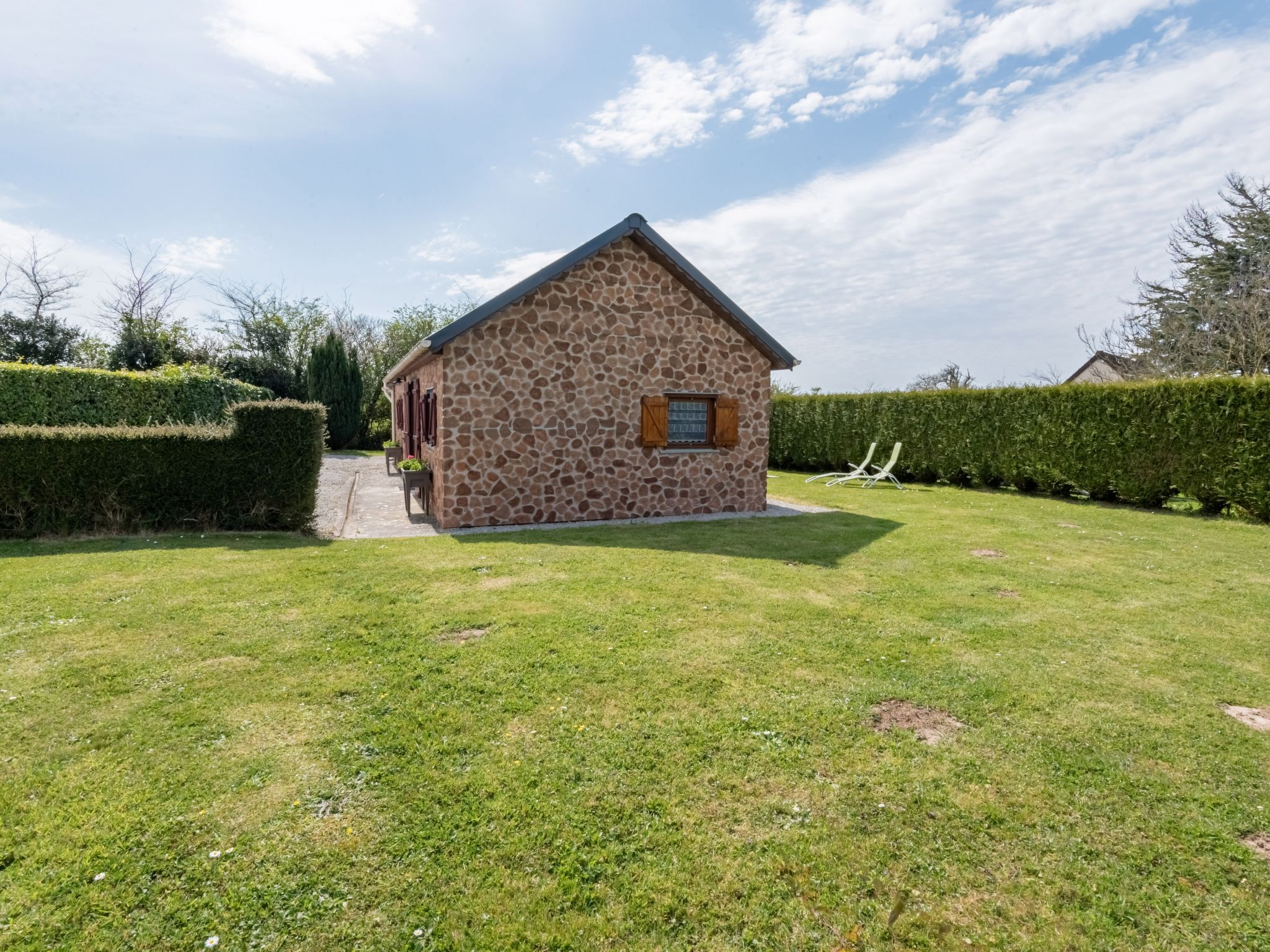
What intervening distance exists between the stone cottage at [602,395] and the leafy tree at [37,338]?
2299cm

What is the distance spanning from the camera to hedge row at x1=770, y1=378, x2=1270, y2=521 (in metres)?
11.0

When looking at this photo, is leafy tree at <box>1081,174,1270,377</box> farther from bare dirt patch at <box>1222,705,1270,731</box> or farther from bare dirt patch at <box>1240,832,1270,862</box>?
bare dirt patch at <box>1240,832,1270,862</box>

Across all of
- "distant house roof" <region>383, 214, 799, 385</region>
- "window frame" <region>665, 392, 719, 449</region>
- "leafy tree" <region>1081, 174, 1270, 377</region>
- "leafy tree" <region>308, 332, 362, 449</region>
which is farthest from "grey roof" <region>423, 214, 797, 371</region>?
"leafy tree" <region>308, 332, 362, 449</region>

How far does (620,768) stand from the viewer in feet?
10.2

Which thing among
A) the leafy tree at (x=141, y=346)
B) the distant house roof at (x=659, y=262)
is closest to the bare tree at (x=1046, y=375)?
the distant house roof at (x=659, y=262)

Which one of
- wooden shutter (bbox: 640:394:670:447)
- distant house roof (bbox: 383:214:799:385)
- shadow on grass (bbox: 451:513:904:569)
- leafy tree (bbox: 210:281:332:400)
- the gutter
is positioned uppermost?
leafy tree (bbox: 210:281:332:400)

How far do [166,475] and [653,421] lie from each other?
Result: 7104 millimetres

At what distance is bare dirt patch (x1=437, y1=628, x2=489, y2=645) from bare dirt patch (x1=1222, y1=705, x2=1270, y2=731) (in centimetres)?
487

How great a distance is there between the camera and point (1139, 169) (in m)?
10.3

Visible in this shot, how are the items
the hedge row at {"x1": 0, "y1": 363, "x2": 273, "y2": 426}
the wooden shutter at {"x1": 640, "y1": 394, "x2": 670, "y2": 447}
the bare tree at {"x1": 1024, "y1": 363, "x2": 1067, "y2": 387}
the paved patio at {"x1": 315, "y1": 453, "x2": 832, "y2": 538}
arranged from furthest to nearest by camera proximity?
the bare tree at {"x1": 1024, "y1": 363, "x2": 1067, "y2": 387}, the hedge row at {"x1": 0, "y1": 363, "x2": 273, "y2": 426}, the wooden shutter at {"x1": 640, "y1": 394, "x2": 670, "y2": 447}, the paved patio at {"x1": 315, "y1": 453, "x2": 832, "y2": 538}

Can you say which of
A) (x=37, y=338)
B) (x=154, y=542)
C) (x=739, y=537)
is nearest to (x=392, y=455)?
(x=154, y=542)

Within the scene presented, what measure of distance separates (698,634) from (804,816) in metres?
2.22

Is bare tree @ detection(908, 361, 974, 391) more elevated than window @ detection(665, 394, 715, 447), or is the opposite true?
bare tree @ detection(908, 361, 974, 391)

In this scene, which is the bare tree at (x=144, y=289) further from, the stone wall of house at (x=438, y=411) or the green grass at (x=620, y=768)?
the green grass at (x=620, y=768)
